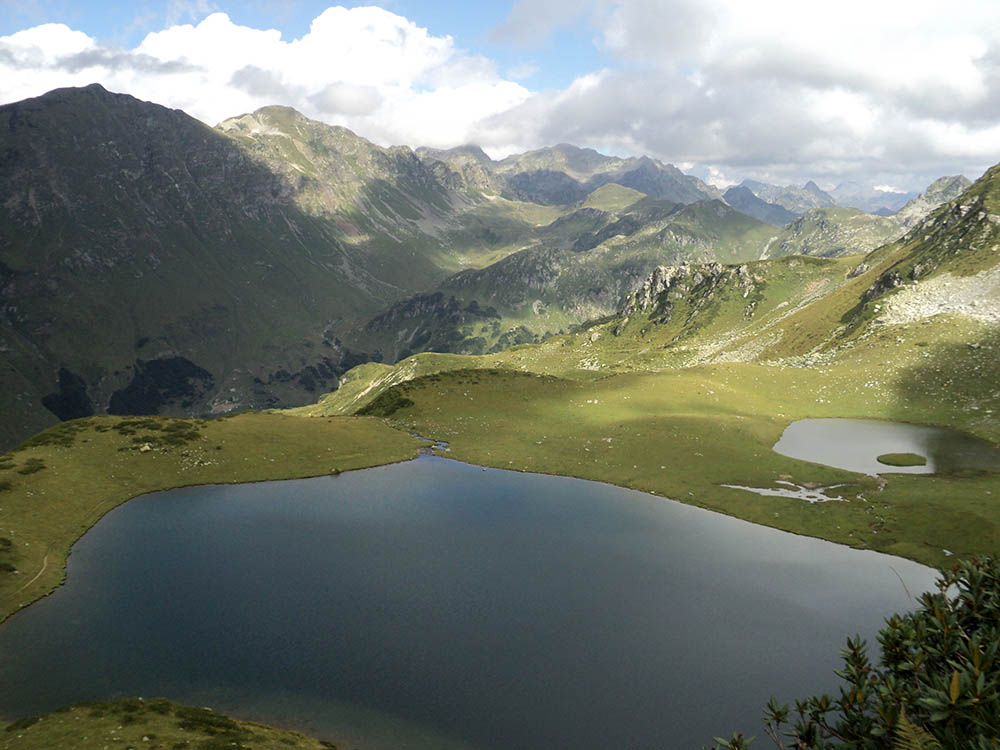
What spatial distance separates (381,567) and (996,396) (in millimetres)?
117822

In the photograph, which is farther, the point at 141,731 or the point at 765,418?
the point at 765,418

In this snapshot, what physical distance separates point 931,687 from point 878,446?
8888 cm

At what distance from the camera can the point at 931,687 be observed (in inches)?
768

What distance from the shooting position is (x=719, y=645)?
1697 inches

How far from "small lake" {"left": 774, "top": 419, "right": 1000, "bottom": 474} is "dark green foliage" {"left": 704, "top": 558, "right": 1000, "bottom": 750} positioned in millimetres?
67277

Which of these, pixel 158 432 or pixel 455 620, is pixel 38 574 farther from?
pixel 158 432

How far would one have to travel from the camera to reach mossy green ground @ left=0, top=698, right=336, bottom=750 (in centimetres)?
3122

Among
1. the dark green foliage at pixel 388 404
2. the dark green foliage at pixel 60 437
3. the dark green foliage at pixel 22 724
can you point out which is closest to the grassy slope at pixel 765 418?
the dark green foliage at pixel 388 404

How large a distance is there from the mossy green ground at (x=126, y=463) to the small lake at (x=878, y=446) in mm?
68083

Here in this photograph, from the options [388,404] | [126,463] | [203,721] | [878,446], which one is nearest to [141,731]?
[203,721]

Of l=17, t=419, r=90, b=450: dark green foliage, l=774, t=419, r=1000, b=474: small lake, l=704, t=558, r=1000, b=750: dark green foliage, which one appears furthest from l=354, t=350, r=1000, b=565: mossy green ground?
l=17, t=419, r=90, b=450: dark green foliage

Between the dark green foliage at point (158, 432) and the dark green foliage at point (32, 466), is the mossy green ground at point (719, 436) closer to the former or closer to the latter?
the dark green foliage at point (158, 432)

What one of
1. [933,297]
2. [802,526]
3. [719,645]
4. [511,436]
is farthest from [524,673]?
[933,297]

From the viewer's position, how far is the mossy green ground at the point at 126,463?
58156 mm
